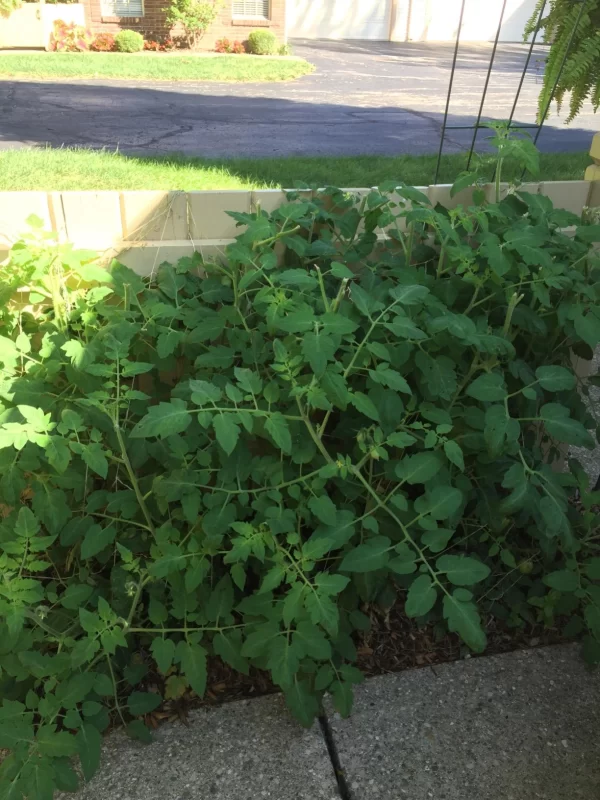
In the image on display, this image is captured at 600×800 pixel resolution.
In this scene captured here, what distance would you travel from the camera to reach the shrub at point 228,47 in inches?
801

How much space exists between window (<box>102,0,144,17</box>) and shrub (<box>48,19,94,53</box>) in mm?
2375

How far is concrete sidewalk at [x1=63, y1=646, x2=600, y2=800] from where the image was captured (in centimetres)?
184

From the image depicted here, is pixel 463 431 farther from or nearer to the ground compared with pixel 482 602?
farther from the ground

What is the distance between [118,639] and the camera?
5.92 ft

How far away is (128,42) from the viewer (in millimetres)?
18750

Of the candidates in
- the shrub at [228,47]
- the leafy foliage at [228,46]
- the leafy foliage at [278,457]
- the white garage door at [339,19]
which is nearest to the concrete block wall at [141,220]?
the leafy foliage at [278,457]

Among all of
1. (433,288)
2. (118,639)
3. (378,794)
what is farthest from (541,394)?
(118,639)

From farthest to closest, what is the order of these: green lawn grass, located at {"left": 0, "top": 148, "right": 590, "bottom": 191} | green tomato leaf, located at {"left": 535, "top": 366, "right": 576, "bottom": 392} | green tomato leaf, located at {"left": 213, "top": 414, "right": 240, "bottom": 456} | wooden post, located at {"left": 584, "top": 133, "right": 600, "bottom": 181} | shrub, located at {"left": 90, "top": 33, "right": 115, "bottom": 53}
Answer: shrub, located at {"left": 90, "top": 33, "right": 115, "bottom": 53}
green lawn grass, located at {"left": 0, "top": 148, "right": 590, "bottom": 191}
wooden post, located at {"left": 584, "top": 133, "right": 600, "bottom": 181}
green tomato leaf, located at {"left": 535, "top": 366, "right": 576, "bottom": 392}
green tomato leaf, located at {"left": 213, "top": 414, "right": 240, "bottom": 456}

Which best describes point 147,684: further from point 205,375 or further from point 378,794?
point 205,375

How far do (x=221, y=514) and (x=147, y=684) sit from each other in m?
0.69

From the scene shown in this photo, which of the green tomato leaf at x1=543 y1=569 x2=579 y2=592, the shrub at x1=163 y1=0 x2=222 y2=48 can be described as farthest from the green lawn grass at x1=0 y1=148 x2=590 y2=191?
the shrub at x1=163 y1=0 x2=222 y2=48

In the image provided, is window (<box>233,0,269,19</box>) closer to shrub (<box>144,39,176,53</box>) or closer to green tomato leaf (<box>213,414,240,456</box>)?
shrub (<box>144,39,176,53</box>)

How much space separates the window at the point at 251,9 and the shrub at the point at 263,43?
202cm

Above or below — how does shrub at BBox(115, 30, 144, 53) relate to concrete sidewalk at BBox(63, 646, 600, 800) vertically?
above
